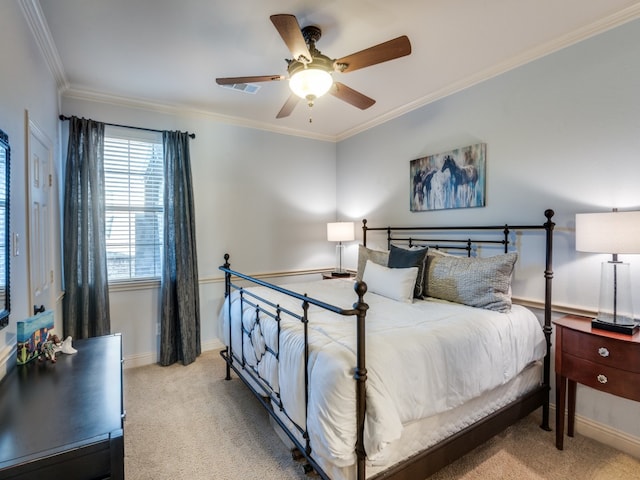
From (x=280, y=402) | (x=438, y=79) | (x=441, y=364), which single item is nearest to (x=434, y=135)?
(x=438, y=79)

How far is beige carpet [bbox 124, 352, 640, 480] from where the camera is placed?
1.85 meters

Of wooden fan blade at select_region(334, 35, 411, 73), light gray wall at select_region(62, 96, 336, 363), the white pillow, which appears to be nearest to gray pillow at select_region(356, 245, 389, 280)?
the white pillow

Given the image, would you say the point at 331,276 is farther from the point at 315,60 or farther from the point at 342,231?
the point at 315,60

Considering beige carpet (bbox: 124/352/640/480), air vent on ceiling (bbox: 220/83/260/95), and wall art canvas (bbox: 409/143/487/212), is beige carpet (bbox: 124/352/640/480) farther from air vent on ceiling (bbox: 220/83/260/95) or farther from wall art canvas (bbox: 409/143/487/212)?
air vent on ceiling (bbox: 220/83/260/95)

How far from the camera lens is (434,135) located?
10.5 feet

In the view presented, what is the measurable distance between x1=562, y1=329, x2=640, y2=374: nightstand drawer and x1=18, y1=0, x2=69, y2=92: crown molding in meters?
3.73

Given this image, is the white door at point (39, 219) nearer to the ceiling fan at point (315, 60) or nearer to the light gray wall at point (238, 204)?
the light gray wall at point (238, 204)

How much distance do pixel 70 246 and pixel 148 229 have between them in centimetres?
68

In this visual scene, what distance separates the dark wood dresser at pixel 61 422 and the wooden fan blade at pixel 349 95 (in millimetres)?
2152

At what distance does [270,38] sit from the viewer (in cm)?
224

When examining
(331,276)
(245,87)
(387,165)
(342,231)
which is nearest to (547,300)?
(387,165)

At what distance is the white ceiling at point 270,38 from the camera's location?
1938mm

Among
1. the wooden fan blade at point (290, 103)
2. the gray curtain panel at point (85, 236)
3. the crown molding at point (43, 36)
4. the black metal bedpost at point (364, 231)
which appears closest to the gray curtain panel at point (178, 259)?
the gray curtain panel at point (85, 236)

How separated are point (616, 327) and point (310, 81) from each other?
7.70 feet
